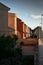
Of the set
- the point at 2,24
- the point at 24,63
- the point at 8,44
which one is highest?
the point at 2,24

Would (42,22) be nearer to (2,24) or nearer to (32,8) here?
(32,8)

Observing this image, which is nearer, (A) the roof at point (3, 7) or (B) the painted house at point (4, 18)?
(B) the painted house at point (4, 18)

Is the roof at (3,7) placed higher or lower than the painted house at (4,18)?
higher

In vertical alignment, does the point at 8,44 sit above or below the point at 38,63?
above

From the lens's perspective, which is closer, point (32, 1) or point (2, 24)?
point (32, 1)

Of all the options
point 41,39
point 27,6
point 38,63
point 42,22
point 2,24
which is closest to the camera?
point 38,63

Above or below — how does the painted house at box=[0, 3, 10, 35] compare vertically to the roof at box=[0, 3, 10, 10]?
below

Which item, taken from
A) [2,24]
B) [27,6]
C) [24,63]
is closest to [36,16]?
[27,6]

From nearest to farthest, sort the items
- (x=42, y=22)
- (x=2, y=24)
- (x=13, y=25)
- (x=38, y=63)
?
1. (x=38, y=63)
2. (x=42, y=22)
3. (x=2, y=24)
4. (x=13, y=25)

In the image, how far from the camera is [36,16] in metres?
Answer: 10.3

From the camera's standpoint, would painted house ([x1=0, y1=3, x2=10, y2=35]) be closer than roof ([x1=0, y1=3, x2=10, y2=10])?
Yes

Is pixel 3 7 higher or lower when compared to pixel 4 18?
higher

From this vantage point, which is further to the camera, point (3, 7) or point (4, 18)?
point (3, 7)

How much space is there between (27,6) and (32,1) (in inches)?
14.2
